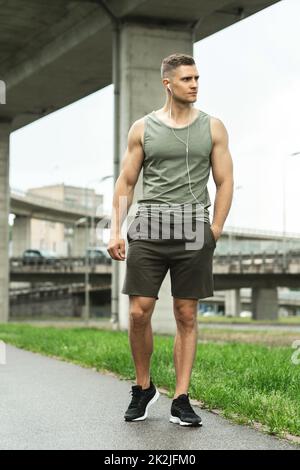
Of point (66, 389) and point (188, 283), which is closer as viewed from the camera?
point (188, 283)

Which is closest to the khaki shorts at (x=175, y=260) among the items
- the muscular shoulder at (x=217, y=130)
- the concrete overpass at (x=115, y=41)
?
the muscular shoulder at (x=217, y=130)

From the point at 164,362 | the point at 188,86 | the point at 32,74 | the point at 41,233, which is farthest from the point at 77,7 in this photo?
the point at 41,233

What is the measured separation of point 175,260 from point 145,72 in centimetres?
1712

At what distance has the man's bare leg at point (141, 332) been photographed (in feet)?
18.8

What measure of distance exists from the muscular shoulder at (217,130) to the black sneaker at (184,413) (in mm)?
1509

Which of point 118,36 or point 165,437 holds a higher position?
point 118,36

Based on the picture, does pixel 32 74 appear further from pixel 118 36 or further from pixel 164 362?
pixel 164 362

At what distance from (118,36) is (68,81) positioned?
25.6ft

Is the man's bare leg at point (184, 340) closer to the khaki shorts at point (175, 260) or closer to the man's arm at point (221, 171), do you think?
the khaki shorts at point (175, 260)

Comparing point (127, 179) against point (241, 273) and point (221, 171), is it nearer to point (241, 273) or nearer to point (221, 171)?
point (221, 171)

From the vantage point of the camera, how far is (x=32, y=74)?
1153 inches

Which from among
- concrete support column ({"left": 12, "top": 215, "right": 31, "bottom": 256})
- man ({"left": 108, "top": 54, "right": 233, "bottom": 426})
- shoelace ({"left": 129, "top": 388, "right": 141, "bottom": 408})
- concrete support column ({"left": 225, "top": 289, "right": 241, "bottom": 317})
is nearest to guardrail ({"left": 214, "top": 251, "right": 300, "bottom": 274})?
concrete support column ({"left": 225, "top": 289, "right": 241, "bottom": 317})

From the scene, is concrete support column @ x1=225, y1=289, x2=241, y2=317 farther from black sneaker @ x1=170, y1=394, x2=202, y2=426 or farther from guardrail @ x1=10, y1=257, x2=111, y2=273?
black sneaker @ x1=170, y1=394, x2=202, y2=426

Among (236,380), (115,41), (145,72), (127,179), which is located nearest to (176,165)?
(127,179)
